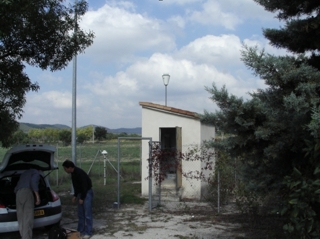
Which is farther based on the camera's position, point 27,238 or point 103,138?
point 103,138

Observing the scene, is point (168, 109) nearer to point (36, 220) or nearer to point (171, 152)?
point (171, 152)

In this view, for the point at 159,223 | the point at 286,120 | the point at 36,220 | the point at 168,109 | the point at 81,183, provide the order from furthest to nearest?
the point at 168,109
the point at 159,223
the point at 81,183
the point at 36,220
the point at 286,120

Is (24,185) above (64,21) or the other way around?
the other way around

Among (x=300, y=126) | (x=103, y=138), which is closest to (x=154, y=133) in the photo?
(x=300, y=126)

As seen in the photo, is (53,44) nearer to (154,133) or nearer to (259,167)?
(154,133)

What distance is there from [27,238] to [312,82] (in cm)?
591

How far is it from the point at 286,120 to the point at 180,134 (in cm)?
813

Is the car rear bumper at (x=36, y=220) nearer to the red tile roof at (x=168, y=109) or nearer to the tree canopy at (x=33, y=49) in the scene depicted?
the tree canopy at (x=33, y=49)

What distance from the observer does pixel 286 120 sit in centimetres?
542

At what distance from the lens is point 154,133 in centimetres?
1381

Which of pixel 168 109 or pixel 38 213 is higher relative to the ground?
pixel 168 109

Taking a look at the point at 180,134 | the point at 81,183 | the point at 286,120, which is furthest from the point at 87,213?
the point at 180,134

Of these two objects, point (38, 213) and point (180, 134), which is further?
point (180, 134)

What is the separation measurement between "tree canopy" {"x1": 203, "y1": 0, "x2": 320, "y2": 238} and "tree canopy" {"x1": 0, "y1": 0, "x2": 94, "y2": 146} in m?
5.34
